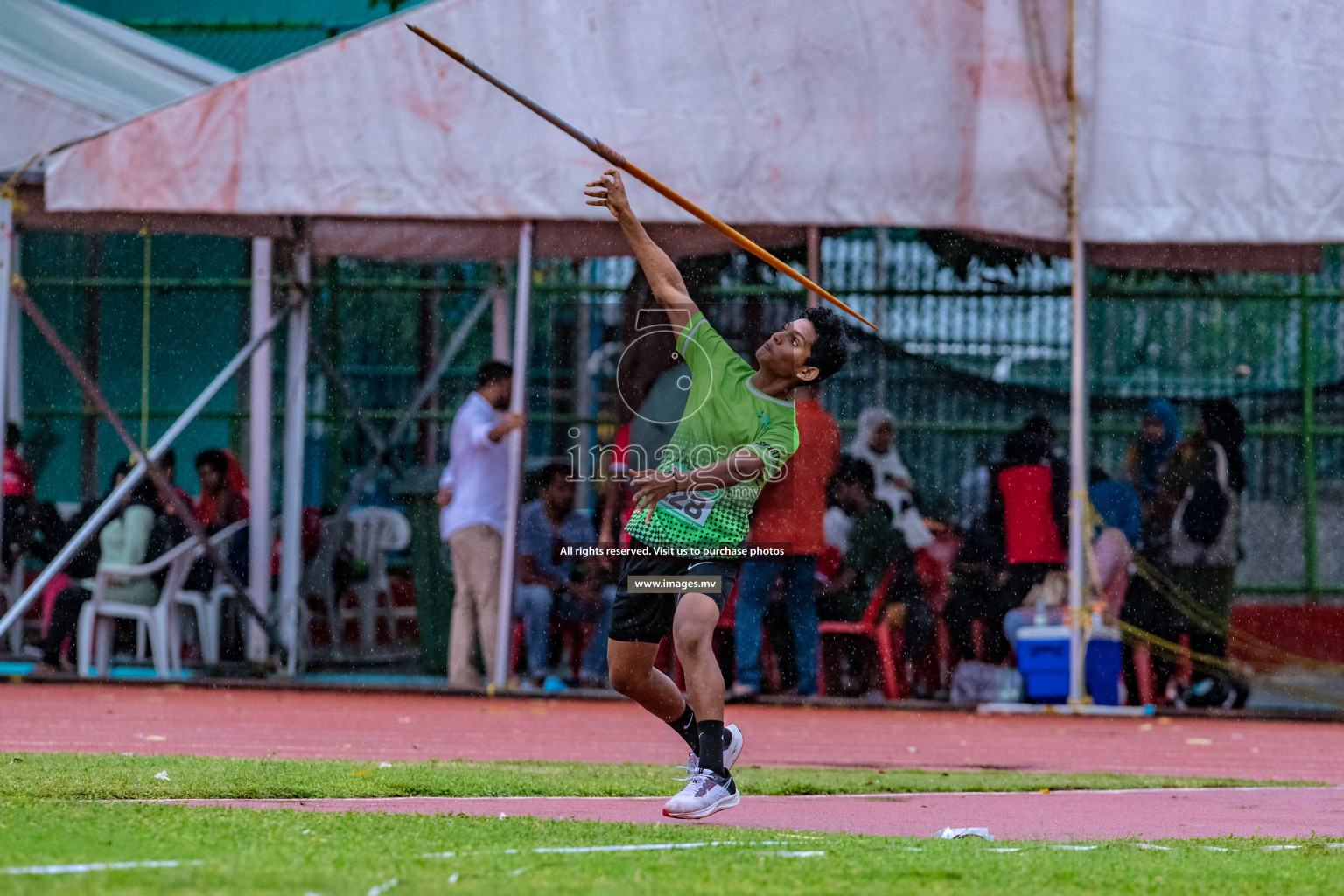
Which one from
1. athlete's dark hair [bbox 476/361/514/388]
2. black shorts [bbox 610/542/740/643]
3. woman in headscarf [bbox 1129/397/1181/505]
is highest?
athlete's dark hair [bbox 476/361/514/388]

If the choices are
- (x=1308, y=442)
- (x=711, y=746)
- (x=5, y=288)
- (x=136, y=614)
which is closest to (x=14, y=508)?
(x=136, y=614)

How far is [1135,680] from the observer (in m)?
11.6

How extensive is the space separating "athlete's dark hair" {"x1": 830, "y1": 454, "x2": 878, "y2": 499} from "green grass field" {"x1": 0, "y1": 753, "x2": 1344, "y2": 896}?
19.6 feet

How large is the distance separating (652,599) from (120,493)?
21.1ft

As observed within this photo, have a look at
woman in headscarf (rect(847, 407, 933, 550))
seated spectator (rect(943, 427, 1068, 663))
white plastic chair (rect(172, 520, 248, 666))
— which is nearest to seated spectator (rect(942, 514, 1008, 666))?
seated spectator (rect(943, 427, 1068, 663))

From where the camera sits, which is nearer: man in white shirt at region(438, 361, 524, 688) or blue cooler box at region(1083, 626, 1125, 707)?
blue cooler box at region(1083, 626, 1125, 707)

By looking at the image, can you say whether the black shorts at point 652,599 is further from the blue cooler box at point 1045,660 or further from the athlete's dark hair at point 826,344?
the blue cooler box at point 1045,660

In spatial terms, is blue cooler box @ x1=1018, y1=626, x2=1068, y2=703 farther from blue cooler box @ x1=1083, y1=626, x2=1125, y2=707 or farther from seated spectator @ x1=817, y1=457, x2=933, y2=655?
seated spectator @ x1=817, y1=457, x2=933, y2=655

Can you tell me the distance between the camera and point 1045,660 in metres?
11.3

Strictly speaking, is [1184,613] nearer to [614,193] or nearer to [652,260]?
[652,260]

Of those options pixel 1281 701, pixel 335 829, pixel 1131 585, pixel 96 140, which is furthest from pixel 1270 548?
pixel 335 829

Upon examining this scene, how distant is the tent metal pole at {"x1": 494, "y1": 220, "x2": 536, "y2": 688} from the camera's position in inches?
443

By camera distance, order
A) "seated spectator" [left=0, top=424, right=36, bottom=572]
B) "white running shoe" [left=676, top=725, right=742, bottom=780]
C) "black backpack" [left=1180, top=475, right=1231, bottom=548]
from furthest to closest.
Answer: "seated spectator" [left=0, top=424, right=36, bottom=572] → "black backpack" [left=1180, top=475, right=1231, bottom=548] → "white running shoe" [left=676, top=725, right=742, bottom=780]

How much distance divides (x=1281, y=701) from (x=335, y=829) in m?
9.09
